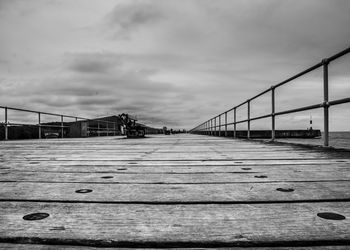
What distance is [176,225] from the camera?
1.01 m

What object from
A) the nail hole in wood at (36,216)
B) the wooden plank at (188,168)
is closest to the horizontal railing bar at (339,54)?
the wooden plank at (188,168)

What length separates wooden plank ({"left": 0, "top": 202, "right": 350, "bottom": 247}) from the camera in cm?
88

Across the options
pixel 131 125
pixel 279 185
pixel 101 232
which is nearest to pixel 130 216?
pixel 101 232

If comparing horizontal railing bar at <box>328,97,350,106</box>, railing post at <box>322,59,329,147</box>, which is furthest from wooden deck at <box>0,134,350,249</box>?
railing post at <box>322,59,329,147</box>

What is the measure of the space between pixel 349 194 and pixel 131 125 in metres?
11.8

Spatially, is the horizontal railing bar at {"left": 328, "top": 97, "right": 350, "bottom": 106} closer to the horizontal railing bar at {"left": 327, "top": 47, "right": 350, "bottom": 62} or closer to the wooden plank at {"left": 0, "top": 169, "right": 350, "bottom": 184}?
the horizontal railing bar at {"left": 327, "top": 47, "right": 350, "bottom": 62}

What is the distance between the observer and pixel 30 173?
2.09 m

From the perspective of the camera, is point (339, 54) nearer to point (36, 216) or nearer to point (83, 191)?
point (83, 191)

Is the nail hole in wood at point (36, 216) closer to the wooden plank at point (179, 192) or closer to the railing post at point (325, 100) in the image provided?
the wooden plank at point (179, 192)

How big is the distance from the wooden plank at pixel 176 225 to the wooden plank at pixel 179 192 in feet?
0.31

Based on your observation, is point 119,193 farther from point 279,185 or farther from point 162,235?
point 279,185

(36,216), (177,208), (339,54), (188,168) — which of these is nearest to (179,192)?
(177,208)

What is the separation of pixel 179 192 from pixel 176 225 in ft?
1.51

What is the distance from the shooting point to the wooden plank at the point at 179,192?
4.38ft
